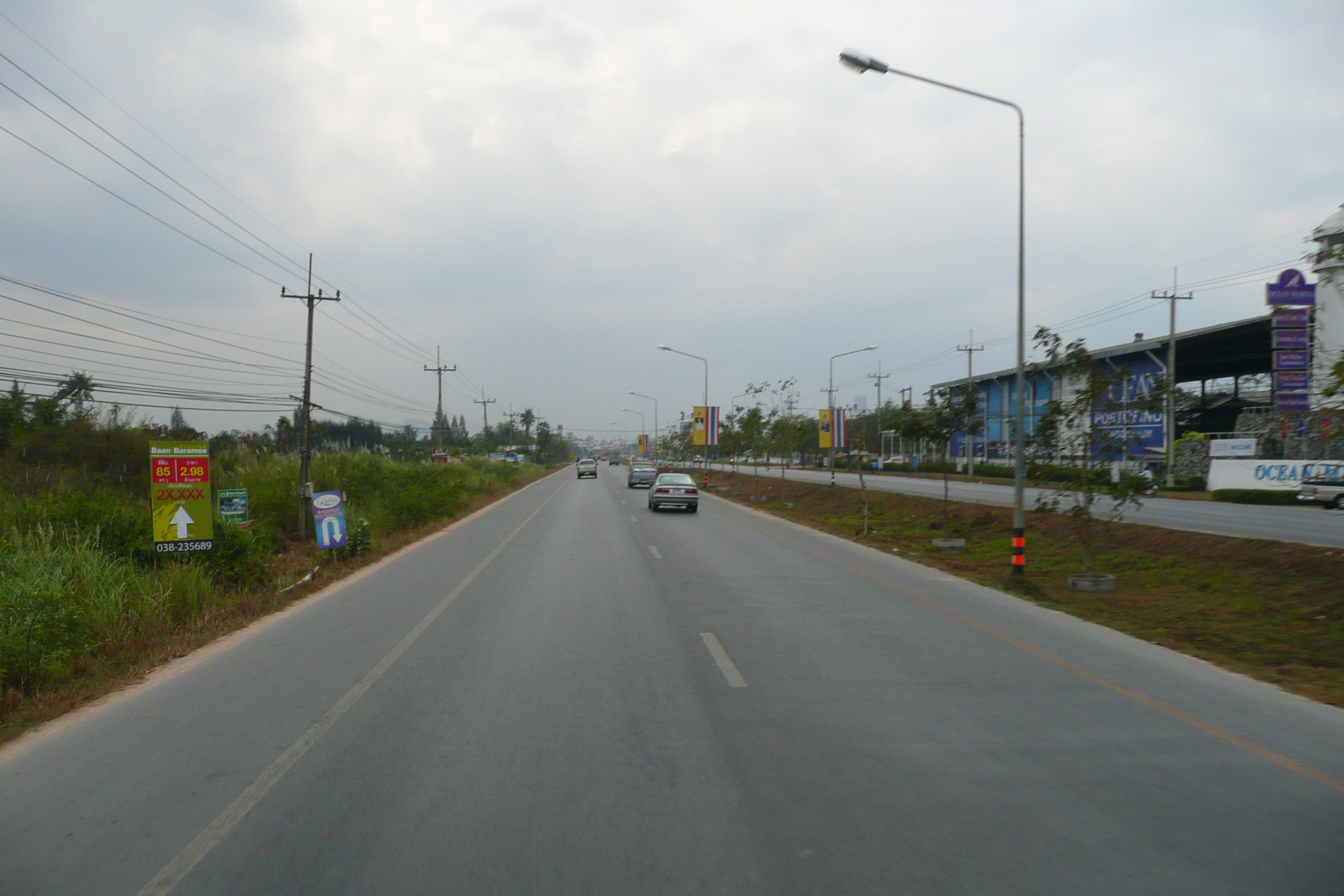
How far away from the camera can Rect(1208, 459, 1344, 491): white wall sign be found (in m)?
33.1

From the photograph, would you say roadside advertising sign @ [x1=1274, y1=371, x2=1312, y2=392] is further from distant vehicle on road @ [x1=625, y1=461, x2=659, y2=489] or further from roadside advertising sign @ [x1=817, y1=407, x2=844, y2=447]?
distant vehicle on road @ [x1=625, y1=461, x2=659, y2=489]

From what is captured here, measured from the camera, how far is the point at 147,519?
15.6 meters

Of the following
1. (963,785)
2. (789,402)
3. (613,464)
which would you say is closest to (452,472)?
(789,402)

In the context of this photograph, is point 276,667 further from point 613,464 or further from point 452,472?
point 613,464

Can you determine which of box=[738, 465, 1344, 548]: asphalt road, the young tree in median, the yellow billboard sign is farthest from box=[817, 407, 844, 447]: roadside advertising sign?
the young tree in median

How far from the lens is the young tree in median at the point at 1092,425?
542 inches

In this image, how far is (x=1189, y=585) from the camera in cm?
1458

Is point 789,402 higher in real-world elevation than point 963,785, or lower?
higher

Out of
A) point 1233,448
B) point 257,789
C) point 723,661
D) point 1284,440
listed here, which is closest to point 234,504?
point 723,661

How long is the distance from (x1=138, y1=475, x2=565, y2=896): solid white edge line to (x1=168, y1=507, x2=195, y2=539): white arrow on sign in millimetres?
5832

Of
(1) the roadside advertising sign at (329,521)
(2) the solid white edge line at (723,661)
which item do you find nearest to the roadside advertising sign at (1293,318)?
(2) the solid white edge line at (723,661)

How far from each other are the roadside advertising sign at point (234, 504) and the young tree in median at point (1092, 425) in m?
16.3

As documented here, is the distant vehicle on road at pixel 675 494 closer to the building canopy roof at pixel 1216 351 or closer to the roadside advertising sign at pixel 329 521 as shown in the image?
the roadside advertising sign at pixel 329 521

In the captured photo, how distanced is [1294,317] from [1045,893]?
48.6 metres
